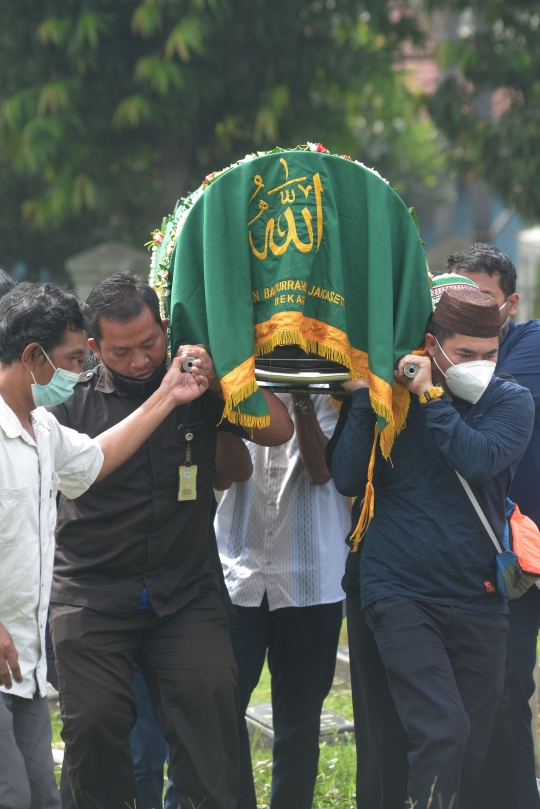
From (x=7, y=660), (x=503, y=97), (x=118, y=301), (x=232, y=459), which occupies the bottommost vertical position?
(x=7, y=660)

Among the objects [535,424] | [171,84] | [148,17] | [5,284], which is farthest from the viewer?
[171,84]

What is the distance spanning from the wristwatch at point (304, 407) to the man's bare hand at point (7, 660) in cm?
148

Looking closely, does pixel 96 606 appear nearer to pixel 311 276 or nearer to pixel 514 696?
pixel 311 276

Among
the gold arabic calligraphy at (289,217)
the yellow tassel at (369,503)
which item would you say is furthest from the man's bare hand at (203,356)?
the yellow tassel at (369,503)

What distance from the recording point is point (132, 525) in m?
3.54

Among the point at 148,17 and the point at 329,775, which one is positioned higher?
the point at 148,17

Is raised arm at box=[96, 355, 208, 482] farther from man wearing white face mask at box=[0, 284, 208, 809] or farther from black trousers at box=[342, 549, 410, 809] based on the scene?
black trousers at box=[342, 549, 410, 809]

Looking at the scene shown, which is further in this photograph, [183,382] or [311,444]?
[311,444]

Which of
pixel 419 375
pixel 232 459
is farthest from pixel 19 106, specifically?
pixel 419 375

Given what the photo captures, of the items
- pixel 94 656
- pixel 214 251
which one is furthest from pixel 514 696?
pixel 214 251

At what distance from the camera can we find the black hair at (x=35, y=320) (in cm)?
323

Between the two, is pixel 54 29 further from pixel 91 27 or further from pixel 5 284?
pixel 5 284

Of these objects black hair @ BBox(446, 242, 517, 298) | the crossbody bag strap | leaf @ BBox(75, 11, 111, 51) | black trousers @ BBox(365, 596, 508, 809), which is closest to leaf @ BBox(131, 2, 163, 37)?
leaf @ BBox(75, 11, 111, 51)

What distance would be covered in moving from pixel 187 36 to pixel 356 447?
725 centimetres
